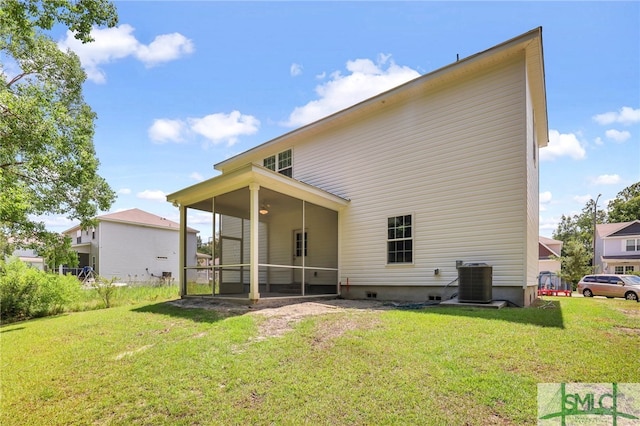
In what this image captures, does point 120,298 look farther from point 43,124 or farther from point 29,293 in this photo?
point 43,124

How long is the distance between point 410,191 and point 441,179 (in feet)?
3.08

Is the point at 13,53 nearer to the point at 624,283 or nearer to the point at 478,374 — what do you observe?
the point at 478,374

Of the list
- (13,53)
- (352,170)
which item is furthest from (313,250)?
(13,53)

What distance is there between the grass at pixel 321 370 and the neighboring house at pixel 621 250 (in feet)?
98.3

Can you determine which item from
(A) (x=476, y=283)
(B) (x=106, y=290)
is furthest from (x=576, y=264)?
(B) (x=106, y=290)

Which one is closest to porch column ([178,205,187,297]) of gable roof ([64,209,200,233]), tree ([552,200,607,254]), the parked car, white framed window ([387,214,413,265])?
white framed window ([387,214,413,265])

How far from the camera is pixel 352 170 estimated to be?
444 inches

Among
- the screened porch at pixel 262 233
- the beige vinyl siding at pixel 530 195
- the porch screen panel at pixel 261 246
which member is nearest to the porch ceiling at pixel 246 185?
the screened porch at pixel 262 233

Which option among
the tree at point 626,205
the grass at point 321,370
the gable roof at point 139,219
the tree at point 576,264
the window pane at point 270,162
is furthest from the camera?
the tree at point 626,205

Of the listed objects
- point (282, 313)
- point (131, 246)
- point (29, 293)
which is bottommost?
point (29, 293)

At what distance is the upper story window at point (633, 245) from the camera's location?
29.1 metres

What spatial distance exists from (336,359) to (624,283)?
1776 cm

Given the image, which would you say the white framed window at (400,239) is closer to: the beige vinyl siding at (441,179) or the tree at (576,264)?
the beige vinyl siding at (441,179)

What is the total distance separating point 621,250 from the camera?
29.7 meters
